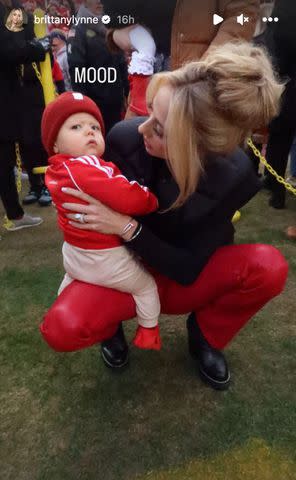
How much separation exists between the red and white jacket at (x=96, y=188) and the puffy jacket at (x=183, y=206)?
3.7 inches

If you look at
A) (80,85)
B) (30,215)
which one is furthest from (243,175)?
(80,85)

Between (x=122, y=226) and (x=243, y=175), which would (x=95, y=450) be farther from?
(x=243, y=175)

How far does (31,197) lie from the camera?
3939 millimetres

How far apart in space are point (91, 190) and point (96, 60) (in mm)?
3092

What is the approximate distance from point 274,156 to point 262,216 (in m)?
0.51

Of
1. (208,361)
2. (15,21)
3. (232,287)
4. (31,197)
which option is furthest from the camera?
(31,197)

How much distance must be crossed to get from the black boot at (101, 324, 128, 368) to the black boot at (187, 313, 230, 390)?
302 mm

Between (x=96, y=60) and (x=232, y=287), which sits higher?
(x=96, y=60)

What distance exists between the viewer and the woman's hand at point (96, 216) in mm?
1392

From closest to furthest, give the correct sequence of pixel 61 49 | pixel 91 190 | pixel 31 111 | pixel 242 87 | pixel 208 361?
pixel 242 87, pixel 91 190, pixel 208 361, pixel 31 111, pixel 61 49

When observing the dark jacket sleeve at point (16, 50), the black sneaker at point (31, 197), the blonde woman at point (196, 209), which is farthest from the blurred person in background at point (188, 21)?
the black sneaker at point (31, 197)

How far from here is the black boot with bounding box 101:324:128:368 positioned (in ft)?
6.07

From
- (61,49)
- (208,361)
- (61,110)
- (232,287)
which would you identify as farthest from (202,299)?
(61,49)

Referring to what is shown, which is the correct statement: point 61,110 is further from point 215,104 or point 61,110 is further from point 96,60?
point 96,60
